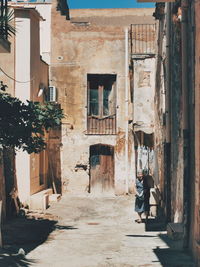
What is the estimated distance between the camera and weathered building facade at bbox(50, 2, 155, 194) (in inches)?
869

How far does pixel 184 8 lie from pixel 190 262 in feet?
16.1

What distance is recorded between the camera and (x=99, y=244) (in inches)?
430

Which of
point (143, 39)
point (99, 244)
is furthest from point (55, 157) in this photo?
point (99, 244)

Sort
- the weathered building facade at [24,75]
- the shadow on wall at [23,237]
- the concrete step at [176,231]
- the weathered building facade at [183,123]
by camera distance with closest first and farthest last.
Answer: the weathered building facade at [183,123], the shadow on wall at [23,237], the concrete step at [176,231], the weathered building facade at [24,75]

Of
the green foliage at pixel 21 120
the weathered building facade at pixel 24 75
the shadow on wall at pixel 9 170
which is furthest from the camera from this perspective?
the weathered building facade at pixel 24 75

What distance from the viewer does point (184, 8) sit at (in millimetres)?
10086

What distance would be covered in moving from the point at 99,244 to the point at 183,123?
3245 millimetres

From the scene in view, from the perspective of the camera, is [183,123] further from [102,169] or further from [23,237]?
[102,169]

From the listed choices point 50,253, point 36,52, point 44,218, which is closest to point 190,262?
point 50,253

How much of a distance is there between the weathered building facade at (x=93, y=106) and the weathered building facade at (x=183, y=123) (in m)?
8.23

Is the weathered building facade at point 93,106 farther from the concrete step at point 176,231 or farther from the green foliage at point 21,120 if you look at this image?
the concrete step at point 176,231

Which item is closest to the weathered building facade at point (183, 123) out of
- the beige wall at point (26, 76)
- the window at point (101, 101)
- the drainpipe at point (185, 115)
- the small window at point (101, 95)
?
the drainpipe at point (185, 115)

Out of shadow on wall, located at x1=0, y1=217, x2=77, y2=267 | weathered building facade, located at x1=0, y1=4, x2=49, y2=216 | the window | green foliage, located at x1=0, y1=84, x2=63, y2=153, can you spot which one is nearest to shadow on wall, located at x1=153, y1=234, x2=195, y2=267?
shadow on wall, located at x1=0, y1=217, x2=77, y2=267

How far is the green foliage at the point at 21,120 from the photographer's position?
38.9 feet
